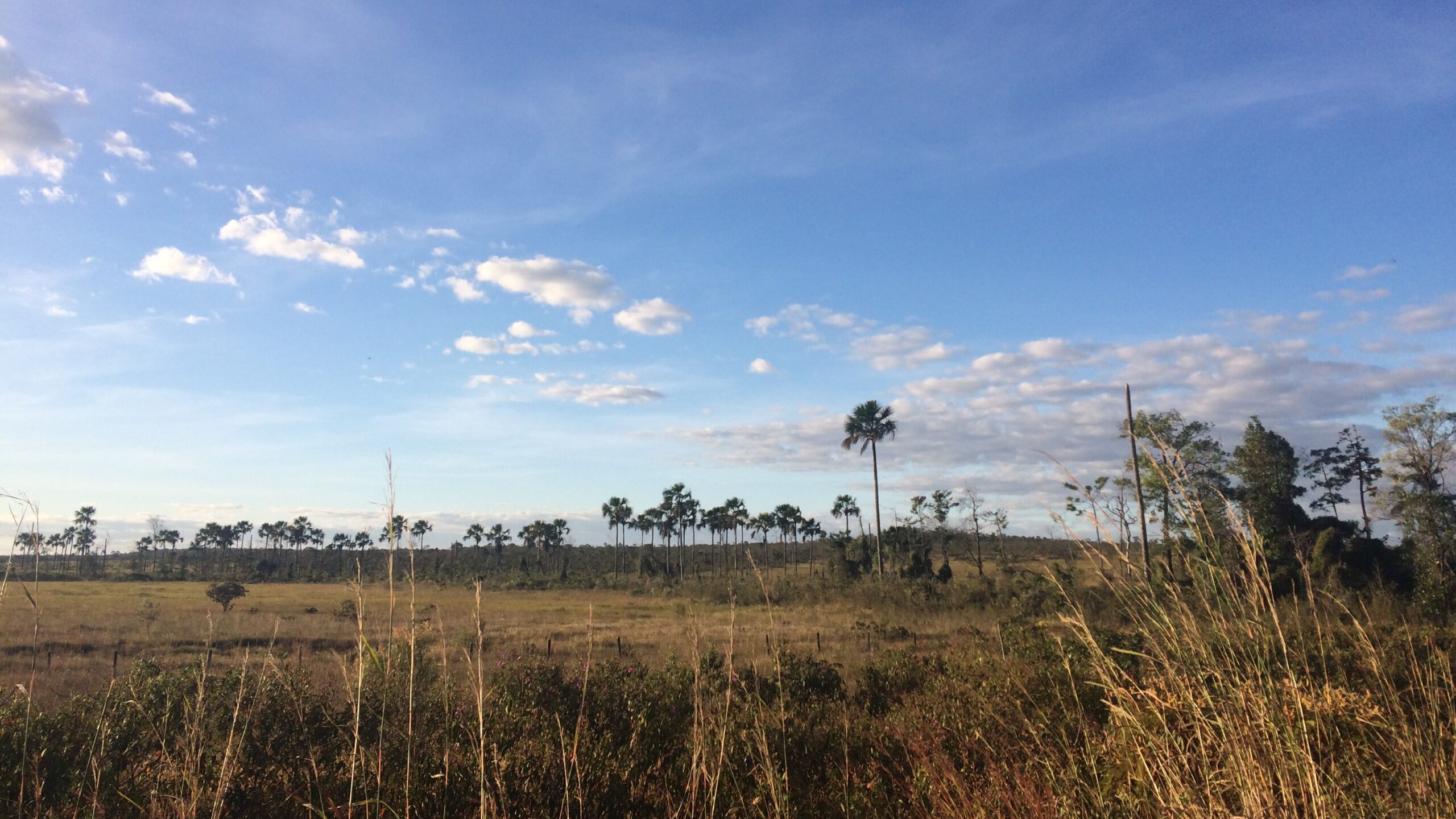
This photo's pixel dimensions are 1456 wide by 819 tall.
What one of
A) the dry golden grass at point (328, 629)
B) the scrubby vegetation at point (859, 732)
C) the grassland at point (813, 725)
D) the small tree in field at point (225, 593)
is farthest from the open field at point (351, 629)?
the scrubby vegetation at point (859, 732)

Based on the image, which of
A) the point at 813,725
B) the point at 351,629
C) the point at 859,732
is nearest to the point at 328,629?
the point at 351,629

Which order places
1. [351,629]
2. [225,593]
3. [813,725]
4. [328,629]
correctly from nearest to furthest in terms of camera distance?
[813,725] → [328,629] → [351,629] → [225,593]

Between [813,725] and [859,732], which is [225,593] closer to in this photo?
[813,725]

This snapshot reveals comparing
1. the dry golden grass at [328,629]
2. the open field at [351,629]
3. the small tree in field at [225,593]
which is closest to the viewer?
the open field at [351,629]

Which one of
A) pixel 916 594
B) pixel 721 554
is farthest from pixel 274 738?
pixel 721 554

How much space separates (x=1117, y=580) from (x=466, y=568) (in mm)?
82833

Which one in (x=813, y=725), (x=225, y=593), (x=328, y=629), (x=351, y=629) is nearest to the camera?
(x=813, y=725)

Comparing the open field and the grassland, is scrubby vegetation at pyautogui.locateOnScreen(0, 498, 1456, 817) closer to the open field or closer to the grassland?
the grassland

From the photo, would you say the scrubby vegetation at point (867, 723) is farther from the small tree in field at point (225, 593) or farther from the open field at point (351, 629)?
the small tree in field at point (225, 593)

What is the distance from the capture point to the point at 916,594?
36.0m

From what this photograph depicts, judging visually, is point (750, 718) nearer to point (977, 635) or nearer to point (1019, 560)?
point (977, 635)

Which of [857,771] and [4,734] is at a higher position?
[4,734]

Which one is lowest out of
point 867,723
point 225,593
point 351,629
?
point 351,629

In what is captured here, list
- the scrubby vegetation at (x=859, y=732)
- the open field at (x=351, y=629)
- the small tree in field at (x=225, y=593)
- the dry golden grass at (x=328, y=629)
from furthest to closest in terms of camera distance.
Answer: the small tree in field at (x=225, y=593) → the dry golden grass at (x=328, y=629) → the open field at (x=351, y=629) → the scrubby vegetation at (x=859, y=732)
